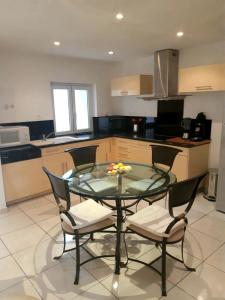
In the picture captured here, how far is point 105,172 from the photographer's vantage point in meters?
2.59

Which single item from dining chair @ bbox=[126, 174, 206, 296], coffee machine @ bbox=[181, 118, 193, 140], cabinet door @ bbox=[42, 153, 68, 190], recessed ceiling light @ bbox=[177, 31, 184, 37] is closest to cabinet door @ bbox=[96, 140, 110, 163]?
cabinet door @ bbox=[42, 153, 68, 190]

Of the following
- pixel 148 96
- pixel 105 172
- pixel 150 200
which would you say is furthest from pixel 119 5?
pixel 148 96

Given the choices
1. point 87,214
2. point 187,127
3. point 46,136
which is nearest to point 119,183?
point 87,214

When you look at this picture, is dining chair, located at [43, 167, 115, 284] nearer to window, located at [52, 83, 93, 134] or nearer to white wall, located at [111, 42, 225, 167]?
white wall, located at [111, 42, 225, 167]

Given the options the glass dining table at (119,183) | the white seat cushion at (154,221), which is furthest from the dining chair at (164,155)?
the white seat cushion at (154,221)

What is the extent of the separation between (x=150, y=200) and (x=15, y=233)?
1.63m

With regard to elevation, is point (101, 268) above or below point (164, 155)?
below

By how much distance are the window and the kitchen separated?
6.0 inches

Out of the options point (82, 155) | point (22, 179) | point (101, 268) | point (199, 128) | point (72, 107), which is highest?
point (72, 107)

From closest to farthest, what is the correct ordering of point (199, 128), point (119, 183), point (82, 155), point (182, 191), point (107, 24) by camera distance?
1. point (182, 191)
2. point (119, 183)
3. point (107, 24)
4. point (82, 155)
5. point (199, 128)

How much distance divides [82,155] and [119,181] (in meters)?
0.93

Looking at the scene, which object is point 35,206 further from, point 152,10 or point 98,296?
point 152,10

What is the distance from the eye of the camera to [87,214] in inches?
83.4

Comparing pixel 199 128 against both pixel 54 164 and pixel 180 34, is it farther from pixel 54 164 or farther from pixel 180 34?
pixel 54 164
